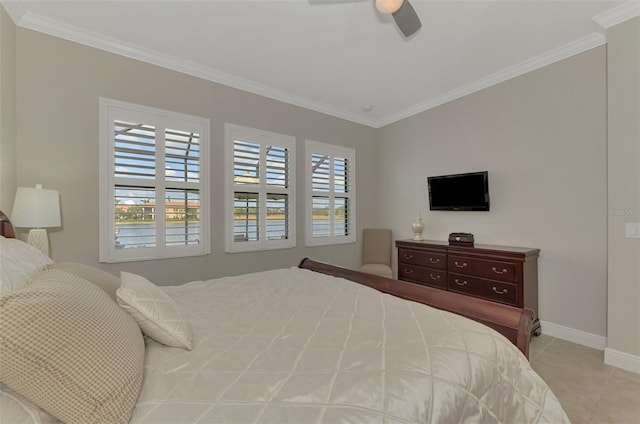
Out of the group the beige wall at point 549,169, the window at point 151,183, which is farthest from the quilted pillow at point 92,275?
the beige wall at point 549,169

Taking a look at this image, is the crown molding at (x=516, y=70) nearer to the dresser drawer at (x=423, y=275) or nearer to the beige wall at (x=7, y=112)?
the dresser drawer at (x=423, y=275)

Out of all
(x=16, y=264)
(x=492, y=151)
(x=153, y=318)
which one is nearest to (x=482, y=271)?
(x=492, y=151)

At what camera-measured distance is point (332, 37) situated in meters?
2.57

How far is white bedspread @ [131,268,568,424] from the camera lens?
32.4 inches

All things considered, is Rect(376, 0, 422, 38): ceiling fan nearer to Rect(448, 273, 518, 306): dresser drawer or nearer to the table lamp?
Rect(448, 273, 518, 306): dresser drawer

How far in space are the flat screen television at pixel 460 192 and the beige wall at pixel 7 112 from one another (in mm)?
4165

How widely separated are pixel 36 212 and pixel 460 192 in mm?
4037

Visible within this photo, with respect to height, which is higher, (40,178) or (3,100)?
(3,100)

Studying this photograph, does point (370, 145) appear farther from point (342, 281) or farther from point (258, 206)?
point (342, 281)

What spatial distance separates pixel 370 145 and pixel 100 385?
449 centimetres

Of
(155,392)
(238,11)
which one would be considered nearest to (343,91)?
(238,11)

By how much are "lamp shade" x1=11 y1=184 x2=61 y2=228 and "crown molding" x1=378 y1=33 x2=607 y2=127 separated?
13.7 ft

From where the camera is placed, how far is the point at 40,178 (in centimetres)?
233

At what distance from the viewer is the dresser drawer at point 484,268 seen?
2771 mm
